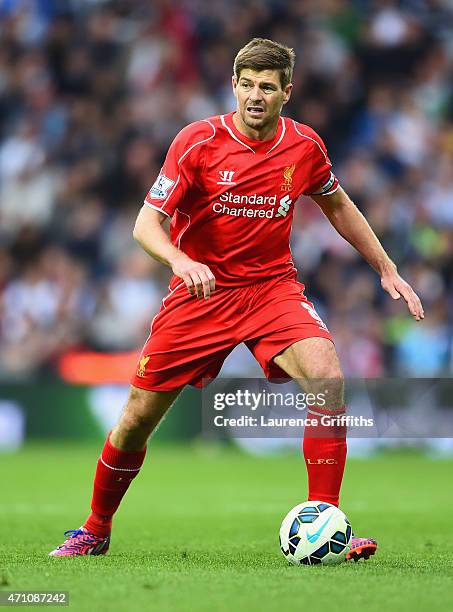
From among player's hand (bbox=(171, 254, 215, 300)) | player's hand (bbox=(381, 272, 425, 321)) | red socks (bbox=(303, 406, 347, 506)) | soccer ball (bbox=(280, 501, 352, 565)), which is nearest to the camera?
player's hand (bbox=(171, 254, 215, 300))

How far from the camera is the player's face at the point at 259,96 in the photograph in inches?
242

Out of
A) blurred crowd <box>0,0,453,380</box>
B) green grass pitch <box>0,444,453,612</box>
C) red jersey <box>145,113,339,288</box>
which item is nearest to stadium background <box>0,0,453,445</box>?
blurred crowd <box>0,0,453,380</box>

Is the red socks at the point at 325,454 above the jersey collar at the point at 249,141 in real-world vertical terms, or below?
below

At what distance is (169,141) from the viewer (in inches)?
666

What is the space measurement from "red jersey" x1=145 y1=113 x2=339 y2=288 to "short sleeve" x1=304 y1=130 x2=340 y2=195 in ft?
0.06

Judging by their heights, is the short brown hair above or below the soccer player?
above

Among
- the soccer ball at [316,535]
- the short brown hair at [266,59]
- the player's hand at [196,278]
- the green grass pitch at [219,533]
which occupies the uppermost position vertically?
the short brown hair at [266,59]

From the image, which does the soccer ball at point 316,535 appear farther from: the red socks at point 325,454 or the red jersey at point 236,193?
the red jersey at point 236,193

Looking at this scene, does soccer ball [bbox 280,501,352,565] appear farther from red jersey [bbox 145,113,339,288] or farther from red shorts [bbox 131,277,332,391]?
red jersey [bbox 145,113,339,288]

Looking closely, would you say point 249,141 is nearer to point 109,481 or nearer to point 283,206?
point 283,206

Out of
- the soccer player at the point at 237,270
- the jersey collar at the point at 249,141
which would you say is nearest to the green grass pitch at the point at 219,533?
the soccer player at the point at 237,270

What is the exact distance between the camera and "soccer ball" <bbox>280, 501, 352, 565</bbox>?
579 centimetres

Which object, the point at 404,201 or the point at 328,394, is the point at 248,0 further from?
the point at 328,394

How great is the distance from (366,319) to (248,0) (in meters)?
5.41
